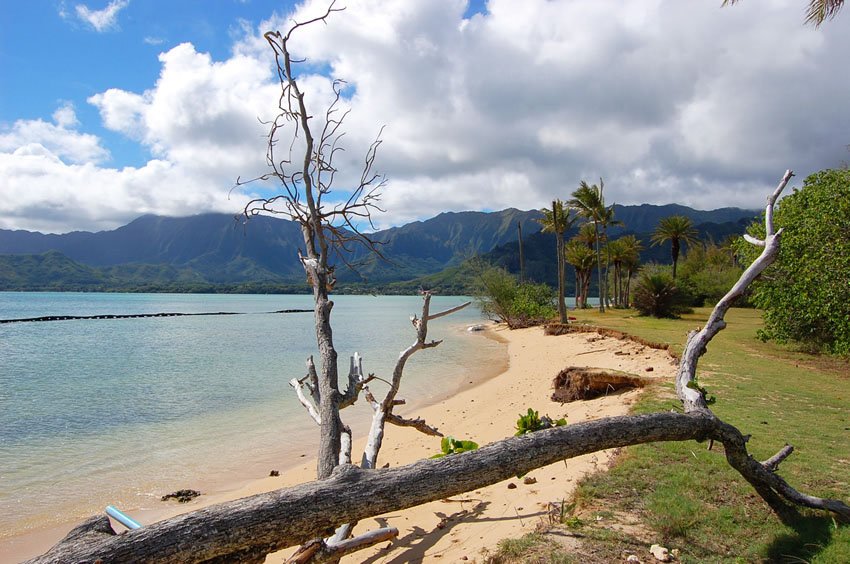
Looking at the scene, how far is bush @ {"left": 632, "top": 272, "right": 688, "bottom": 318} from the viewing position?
114ft

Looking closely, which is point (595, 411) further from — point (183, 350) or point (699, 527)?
point (183, 350)

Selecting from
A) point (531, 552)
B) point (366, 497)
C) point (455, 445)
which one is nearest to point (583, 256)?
point (455, 445)

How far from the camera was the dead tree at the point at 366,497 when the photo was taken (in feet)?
8.18

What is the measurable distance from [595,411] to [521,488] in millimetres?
4516

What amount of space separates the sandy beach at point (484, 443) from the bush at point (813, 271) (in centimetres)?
471

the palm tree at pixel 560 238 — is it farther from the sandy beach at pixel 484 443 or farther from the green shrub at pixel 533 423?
the green shrub at pixel 533 423

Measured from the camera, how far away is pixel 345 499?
3.09m

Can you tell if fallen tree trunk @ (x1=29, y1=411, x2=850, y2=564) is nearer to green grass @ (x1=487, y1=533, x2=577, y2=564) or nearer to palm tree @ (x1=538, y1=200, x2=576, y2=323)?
green grass @ (x1=487, y1=533, x2=577, y2=564)

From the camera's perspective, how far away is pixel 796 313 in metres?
16.5

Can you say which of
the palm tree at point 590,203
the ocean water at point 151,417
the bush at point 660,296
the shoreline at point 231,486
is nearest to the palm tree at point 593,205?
the palm tree at point 590,203

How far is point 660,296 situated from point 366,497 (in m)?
35.9

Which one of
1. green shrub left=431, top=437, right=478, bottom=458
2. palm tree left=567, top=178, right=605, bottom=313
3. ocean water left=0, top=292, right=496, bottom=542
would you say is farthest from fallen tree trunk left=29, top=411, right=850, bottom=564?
palm tree left=567, top=178, right=605, bottom=313

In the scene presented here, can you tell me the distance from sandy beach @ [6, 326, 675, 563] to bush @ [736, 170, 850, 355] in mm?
4714

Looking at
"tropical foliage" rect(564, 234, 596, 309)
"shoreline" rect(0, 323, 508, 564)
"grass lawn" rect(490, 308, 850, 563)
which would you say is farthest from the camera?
"tropical foliage" rect(564, 234, 596, 309)
